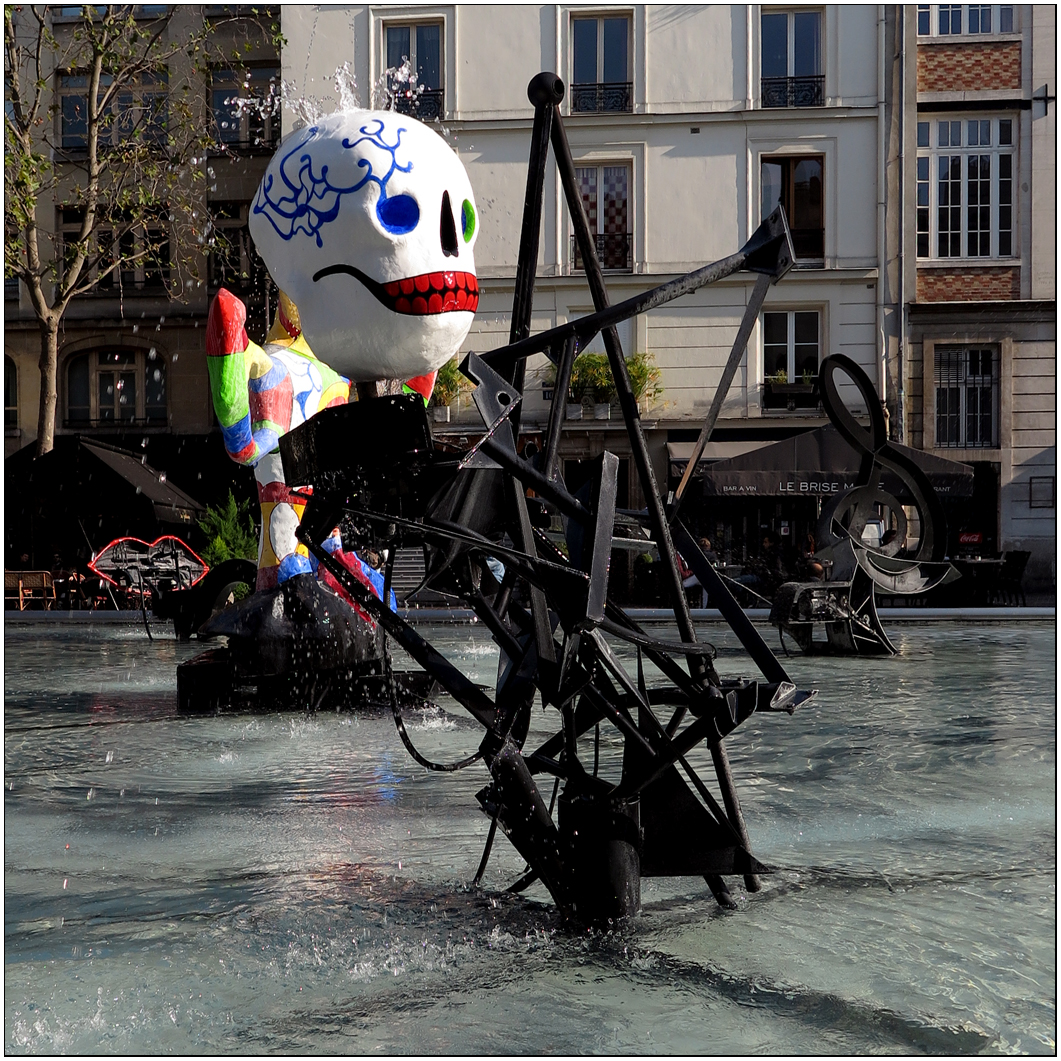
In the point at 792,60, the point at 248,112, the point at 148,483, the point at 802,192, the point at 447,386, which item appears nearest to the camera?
the point at 148,483

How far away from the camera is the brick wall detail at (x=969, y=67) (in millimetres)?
22203

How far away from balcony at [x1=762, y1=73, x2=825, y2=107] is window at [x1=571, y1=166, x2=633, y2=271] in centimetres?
293

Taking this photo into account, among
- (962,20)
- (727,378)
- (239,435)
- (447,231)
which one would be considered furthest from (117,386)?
(727,378)

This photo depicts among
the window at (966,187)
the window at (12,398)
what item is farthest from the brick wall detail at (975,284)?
the window at (12,398)

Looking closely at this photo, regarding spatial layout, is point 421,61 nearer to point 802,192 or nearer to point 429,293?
point 802,192

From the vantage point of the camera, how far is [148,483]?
15234 mm

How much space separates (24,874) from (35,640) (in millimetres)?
8383

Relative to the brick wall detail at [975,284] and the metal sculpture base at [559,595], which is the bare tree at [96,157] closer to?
the metal sculpture base at [559,595]

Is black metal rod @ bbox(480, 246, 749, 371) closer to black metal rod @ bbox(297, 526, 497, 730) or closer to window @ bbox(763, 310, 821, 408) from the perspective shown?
black metal rod @ bbox(297, 526, 497, 730)

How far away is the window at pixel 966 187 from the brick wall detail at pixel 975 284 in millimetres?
295

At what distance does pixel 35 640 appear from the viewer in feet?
37.0

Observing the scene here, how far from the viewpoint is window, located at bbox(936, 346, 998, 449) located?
73.5ft

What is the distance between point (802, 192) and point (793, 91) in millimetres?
1847

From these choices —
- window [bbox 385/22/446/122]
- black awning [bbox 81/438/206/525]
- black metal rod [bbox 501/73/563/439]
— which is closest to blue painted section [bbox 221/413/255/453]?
black metal rod [bbox 501/73/563/439]
